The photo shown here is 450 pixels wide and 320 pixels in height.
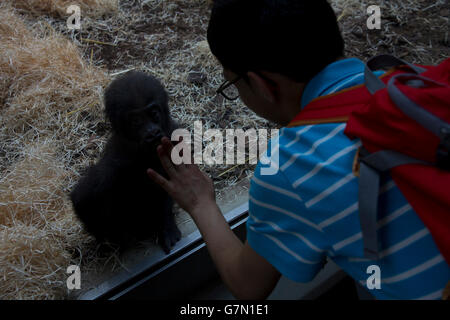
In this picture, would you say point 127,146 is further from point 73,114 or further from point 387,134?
point 387,134

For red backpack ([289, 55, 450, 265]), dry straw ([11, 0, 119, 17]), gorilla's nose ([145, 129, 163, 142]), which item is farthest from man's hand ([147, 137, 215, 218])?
dry straw ([11, 0, 119, 17])

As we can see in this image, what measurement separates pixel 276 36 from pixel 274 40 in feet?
0.03

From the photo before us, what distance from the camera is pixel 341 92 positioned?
958 millimetres

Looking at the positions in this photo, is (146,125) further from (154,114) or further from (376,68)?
(376,68)

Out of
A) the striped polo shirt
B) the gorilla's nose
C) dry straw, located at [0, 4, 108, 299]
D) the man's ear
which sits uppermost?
the man's ear

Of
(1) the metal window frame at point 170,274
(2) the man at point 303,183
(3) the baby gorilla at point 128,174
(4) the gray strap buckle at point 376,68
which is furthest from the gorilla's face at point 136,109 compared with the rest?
(4) the gray strap buckle at point 376,68

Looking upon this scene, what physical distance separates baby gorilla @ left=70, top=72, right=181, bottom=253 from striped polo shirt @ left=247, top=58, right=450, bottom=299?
0.78m

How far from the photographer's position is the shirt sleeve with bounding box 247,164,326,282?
0.92 m

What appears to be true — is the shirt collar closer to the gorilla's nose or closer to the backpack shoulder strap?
the backpack shoulder strap

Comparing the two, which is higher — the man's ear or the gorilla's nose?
the man's ear

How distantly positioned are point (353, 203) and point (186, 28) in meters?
2.15

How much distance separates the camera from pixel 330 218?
867 mm

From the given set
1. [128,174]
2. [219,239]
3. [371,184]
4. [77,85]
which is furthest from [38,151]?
[371,184]

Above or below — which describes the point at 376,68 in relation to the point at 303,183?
above
